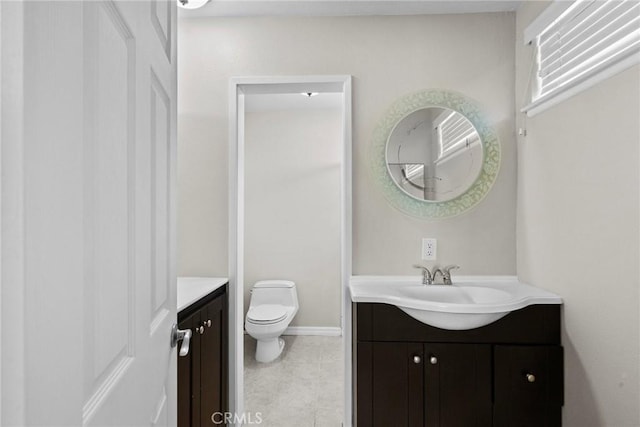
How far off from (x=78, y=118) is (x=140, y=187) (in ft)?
0.86

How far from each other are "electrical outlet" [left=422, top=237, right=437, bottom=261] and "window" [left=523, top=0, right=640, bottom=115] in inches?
32.4

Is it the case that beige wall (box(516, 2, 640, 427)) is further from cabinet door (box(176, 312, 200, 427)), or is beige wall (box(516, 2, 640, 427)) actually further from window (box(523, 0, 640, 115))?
cabinet door (box(176, 312, 200, 427))

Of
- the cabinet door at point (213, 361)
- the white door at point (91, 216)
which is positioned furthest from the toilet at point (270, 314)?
the white door at point (91, 216)

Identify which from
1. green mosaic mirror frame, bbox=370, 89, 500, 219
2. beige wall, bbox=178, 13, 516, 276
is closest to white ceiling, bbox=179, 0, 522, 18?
beige wall, bbox=178, 13, 516, 276

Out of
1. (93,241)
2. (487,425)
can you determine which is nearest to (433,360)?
(487,425)

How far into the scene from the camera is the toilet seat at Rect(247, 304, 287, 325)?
3018 millimetres

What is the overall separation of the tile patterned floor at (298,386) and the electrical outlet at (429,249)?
3.74ft

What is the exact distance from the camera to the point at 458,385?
1642 mm

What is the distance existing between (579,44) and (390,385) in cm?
165

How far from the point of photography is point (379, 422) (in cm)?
166

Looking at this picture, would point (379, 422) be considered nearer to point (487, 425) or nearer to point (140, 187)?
point (487, 425)

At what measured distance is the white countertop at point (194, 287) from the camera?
4.85ft

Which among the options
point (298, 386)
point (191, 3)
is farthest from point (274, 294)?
point (191, 3)

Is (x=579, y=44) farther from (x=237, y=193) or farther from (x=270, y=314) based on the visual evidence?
(x=270, y=314)
